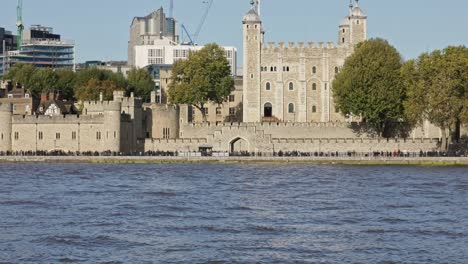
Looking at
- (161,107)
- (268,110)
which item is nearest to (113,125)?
(161,107)

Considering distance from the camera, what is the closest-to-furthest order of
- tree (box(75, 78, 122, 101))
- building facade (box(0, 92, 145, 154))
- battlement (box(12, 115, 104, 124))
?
building facade (box(0, 92, 145, 154)) → battlement (box(12, 115, 104, 124)) → tree (box(75, 78, 122, 101))

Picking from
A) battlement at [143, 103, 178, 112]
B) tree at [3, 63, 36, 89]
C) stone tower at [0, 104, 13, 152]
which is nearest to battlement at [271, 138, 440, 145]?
battlement at [143, 103, 178, 112]

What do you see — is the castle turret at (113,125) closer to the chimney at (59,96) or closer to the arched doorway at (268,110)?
the chimney at (59,96)

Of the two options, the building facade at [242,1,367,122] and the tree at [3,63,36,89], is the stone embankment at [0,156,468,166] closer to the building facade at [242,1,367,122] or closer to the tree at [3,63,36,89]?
the building facade at [242,1,367,122]

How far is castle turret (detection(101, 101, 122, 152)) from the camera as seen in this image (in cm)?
9950

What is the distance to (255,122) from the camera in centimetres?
11144

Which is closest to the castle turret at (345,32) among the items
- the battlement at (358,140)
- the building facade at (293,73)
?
the building facade at (293,73)

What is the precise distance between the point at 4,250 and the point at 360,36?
258 ft

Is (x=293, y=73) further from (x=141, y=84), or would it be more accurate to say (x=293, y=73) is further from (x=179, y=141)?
(x=141, y=84)

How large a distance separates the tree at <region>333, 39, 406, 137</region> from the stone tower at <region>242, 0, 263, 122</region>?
1297 centimetres

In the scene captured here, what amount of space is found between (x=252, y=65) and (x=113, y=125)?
22885 mm

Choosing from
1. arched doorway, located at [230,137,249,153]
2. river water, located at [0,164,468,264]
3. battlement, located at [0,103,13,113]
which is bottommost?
river water, located at [0,164,468,264]

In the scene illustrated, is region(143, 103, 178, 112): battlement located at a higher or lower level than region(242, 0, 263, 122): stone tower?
lower

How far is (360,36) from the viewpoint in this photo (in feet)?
387
